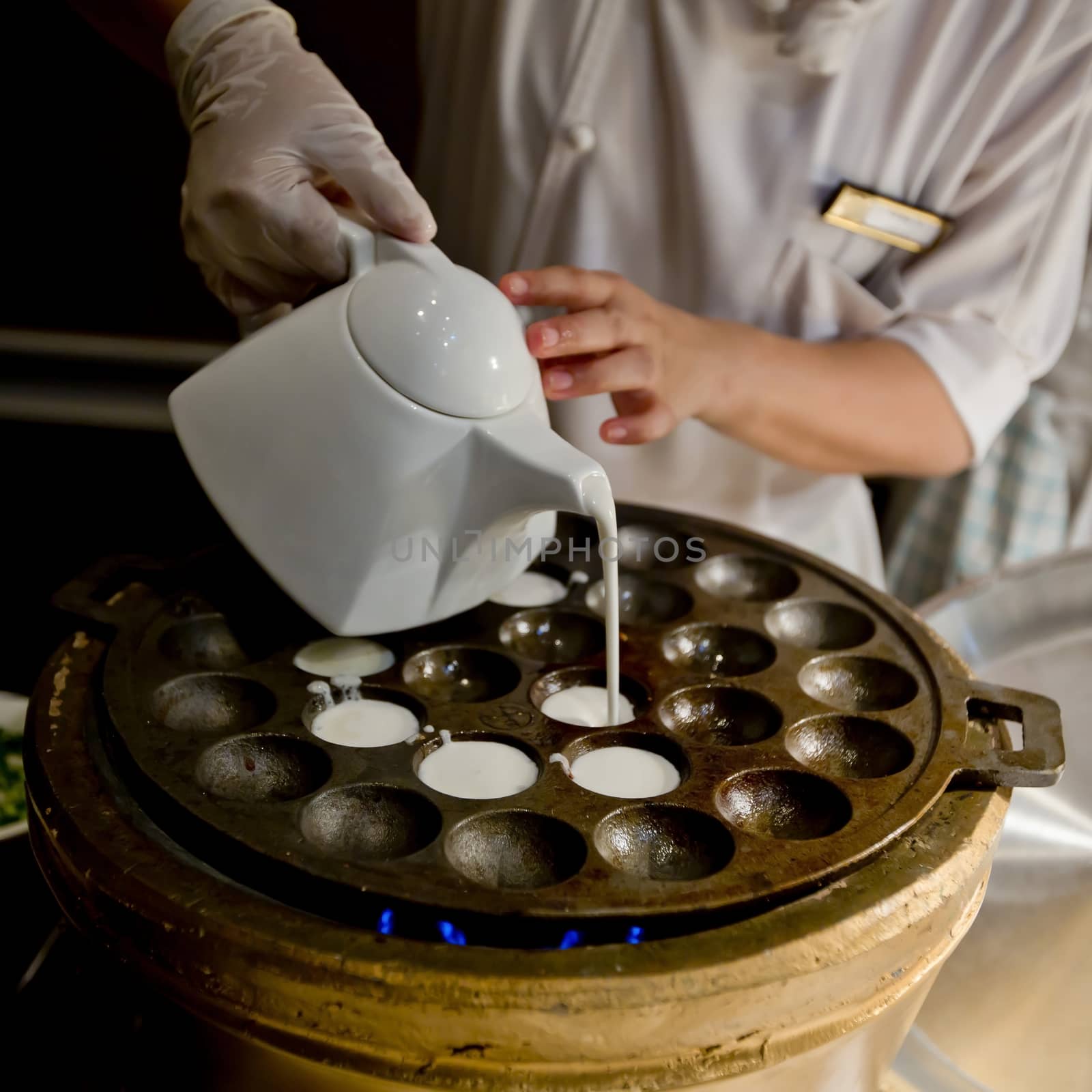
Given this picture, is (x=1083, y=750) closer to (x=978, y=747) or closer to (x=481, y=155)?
(x=978, y=747)

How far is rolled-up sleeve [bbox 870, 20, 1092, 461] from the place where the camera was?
1439 mm

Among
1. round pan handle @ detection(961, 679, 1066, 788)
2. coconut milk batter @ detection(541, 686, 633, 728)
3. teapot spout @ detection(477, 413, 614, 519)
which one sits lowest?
coconut milk batter @ detection(541, 686, 633, 728)

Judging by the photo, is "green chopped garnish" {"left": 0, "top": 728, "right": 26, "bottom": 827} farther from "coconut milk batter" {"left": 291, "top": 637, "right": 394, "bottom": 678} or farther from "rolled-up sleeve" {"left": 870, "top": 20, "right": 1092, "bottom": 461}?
"rolled-up sleeve" {"left": 870, "top": 20, "right": 1092, "bottom": 461}

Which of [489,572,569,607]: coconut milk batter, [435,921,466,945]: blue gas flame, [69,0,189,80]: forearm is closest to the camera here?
[435,921,466,945]: blue gas flame

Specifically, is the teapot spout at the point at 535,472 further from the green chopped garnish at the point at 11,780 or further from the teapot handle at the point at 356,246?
the green chopped garnish at the point at 11,780

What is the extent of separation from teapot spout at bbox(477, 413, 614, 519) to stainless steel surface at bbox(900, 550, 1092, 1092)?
0.63 metres

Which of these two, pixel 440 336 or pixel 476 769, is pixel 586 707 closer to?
pixel 476 769

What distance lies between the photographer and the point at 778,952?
707mm

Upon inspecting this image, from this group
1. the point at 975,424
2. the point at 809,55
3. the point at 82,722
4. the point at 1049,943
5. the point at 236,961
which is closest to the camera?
the point at 236,961

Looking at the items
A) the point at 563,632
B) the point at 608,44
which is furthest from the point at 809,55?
the point at 563,632

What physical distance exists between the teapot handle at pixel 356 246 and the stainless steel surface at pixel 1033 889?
94 centimetres

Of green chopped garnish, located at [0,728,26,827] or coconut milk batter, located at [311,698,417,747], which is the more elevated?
coconut milk batter, located at [311,698,417,747]

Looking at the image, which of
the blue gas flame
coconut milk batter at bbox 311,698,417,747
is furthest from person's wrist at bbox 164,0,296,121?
the blue gas flame

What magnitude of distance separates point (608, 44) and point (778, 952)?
127 centimetres
